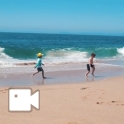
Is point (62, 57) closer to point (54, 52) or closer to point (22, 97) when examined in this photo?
point (54, 52)

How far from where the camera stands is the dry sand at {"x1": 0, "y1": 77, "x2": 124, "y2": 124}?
15.7ft

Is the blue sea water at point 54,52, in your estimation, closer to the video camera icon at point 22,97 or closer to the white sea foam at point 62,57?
the white sea foam at point 62,57

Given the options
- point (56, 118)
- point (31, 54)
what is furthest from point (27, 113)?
point (31, 54)

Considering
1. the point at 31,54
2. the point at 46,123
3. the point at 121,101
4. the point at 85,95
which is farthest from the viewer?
the point at 31,54

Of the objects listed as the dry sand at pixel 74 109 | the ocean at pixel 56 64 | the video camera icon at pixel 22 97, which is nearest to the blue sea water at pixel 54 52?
the ocean at pixel 56 64

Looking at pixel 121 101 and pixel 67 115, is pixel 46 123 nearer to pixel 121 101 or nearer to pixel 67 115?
pixel 67 115

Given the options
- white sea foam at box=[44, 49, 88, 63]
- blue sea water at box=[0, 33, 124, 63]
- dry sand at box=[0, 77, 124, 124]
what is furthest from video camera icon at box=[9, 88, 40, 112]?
white sea foam at box=[44, 49, 88, 63]

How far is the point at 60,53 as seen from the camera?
32125 mm

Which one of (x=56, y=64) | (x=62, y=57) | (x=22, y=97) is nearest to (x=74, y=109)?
(x=22, y=97)

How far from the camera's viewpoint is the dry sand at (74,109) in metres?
4.79

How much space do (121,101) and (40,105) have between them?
78.7 inches

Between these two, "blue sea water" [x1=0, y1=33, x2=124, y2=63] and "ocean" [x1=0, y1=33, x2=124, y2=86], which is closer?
"ocean" [x1=0, y1=33, x2=124, y2=86]

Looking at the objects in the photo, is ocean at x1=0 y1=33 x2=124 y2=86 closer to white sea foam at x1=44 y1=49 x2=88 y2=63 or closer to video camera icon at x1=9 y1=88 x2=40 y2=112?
white sea foam at x1=44 y1=49 x2=88 y2=63

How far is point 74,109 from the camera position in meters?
5.54
